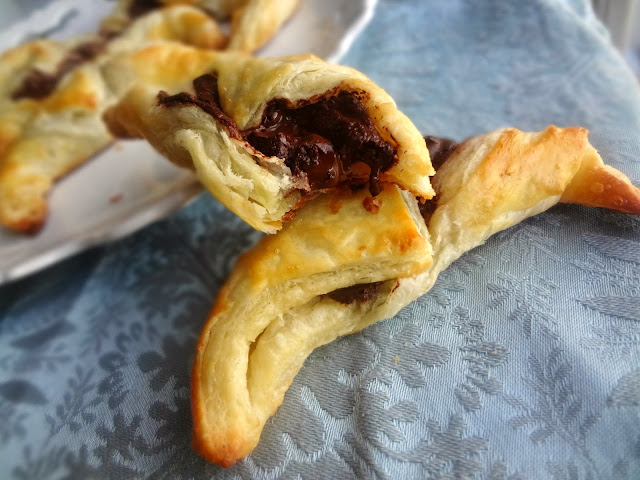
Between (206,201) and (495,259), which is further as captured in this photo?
(206,201)

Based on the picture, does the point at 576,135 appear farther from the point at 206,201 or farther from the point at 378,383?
the point at 206,201

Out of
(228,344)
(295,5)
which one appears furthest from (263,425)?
(295,5)

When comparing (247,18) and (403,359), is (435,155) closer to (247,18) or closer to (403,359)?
(403,359)

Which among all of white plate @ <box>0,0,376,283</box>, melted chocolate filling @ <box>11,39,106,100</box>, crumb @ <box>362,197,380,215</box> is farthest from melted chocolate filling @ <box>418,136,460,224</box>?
melted chocolate filling @ <box>11,39,106,100</box>

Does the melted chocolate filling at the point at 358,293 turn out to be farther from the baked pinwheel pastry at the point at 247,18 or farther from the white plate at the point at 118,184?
the baked pinwheel pastry at the point at 247,18

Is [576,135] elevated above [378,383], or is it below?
above

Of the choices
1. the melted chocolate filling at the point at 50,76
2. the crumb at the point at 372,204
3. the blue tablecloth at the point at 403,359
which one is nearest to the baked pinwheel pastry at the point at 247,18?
the melted chocolate filling at the point at 50,76
